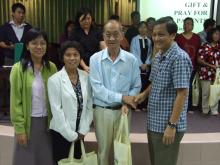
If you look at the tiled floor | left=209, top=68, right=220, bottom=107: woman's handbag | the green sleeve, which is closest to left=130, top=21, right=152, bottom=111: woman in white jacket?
left=209, top=68, right=220, bottom=107: woman's handbag

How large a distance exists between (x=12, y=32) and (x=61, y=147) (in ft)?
7.23

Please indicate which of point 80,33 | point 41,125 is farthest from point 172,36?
point 80,33

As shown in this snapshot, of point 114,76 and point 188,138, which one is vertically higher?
point 114,76

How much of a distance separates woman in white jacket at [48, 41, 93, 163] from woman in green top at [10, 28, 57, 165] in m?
0.10

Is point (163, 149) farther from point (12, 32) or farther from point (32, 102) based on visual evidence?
point (12, 32)

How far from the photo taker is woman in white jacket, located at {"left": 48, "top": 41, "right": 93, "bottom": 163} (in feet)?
7.45

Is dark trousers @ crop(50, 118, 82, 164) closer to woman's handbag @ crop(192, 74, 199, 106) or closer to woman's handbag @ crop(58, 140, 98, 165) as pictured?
woman's handbag @ crop(58, 140, 98, 165)

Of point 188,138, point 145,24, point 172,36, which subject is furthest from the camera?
point 145,24

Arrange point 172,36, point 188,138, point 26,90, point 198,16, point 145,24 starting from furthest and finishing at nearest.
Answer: point 198,16 → point 145,24 → point 188,138 → point 26,90 → point 172,36

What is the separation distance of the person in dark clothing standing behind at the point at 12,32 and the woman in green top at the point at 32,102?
1843mm

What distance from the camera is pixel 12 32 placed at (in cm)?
414

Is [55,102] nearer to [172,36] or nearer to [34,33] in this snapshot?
[34,33]

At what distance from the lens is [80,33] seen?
3242 millimetres

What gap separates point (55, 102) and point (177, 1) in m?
4.40
